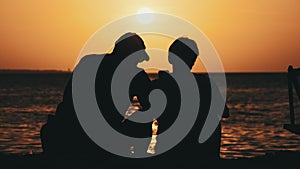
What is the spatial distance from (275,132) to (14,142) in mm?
14262

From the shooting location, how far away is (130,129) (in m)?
8.29

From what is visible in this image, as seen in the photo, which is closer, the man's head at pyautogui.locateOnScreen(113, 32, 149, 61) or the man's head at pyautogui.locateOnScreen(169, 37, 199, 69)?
the man's head at pyautogui.locateOnScreen(169, 37, 199, 69)

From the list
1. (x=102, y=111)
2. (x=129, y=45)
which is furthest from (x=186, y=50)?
(x=102, y=111)

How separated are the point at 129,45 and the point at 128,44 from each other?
0.07 ft

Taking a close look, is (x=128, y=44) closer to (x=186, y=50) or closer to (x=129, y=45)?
(x=129, y=45)

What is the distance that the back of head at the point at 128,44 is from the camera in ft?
26.9

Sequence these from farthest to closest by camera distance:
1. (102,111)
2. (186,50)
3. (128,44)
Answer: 1. (102,111)
2. (128,44)
3. (186,50)

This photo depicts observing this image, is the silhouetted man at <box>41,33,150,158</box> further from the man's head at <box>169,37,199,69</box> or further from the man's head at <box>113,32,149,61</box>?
the man's head at <box>169,37,199,69</box>

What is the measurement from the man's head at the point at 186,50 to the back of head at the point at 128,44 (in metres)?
1.15

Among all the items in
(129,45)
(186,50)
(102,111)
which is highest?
(186,50)

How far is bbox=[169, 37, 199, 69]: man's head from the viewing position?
7035mm

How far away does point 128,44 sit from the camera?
8234 mm

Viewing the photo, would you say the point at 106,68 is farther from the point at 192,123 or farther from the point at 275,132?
the point at 275,132

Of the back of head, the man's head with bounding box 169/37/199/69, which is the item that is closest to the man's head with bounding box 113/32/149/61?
the back of head
